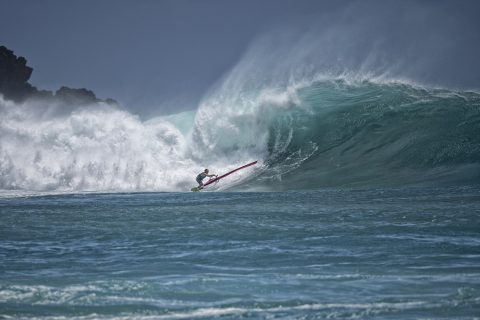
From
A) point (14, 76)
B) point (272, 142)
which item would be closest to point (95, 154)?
point (272, 142)

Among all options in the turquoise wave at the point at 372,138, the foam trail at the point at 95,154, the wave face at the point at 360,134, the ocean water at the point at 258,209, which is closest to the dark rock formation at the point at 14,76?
the ocean water at the point at 258,209

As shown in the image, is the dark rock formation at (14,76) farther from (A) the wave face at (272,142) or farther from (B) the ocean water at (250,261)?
(B) the ocean water at (250,261)

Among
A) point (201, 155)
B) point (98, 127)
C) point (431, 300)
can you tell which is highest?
point (98, 127)

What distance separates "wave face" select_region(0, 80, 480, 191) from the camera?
20828mm

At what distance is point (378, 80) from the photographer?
2769 cm

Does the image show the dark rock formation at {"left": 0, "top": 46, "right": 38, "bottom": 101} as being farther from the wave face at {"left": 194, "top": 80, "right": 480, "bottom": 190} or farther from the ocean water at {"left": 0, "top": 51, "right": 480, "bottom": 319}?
the wave face at {"left": 194, "top": 80, "right": 480, "bottom": 190}

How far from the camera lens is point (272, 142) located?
25.3m

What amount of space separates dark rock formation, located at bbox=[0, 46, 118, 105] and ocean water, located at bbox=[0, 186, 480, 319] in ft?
172

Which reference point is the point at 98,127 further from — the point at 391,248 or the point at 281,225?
the point at 391,248

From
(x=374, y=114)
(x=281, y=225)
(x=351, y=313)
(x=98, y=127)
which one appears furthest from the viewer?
(x=98, y=127)

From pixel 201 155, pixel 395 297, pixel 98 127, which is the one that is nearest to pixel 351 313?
pixel 395 297

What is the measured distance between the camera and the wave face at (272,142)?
2083 centimetres

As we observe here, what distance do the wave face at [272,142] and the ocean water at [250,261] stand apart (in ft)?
21.2

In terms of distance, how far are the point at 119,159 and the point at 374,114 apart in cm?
1028
